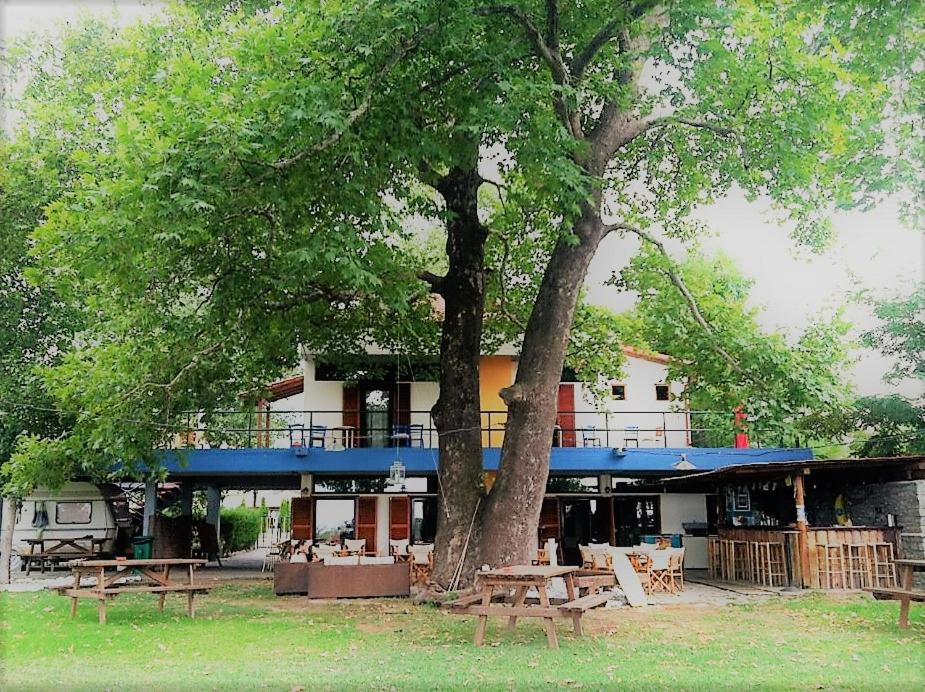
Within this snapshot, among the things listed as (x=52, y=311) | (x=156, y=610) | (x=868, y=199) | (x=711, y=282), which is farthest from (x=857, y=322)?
(x=52, y=311)

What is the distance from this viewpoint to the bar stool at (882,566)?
15250mm

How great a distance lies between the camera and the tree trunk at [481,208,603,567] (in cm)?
1228

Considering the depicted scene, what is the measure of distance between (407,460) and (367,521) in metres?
2.49

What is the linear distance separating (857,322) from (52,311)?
70.2 feet

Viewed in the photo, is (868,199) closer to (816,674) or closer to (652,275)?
(652,275)

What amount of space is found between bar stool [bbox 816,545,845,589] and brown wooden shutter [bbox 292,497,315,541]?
11303 millimetres

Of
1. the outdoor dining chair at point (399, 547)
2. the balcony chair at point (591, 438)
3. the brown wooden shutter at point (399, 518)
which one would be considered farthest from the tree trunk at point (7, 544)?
the balcony chair at point (591, 438)

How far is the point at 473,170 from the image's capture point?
528 inches

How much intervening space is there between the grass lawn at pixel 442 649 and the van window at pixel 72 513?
30.3 feet

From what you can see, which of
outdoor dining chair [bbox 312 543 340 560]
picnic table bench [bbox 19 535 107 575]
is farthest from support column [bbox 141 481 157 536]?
outdoor dining chair [bbox 312 543 340 560]

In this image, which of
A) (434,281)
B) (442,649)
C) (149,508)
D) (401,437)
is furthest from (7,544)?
(442,649)

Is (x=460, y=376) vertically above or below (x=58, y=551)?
above

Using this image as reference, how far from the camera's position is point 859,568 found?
600 inches

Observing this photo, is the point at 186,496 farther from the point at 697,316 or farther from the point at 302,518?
the point at 697,316
